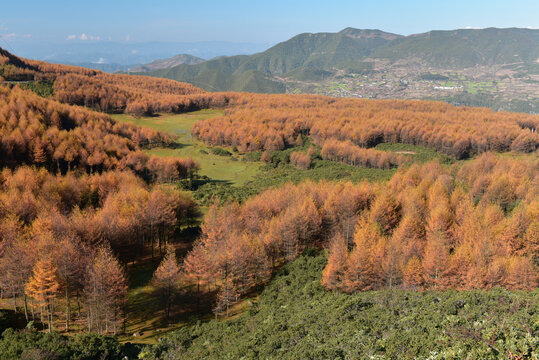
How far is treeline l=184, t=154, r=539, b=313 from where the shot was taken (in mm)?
37438

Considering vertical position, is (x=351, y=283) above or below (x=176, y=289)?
above

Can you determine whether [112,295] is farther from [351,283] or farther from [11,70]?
[11,70]

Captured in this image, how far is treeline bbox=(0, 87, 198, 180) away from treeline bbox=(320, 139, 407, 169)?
65982 mm

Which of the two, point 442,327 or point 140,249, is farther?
point 140,249

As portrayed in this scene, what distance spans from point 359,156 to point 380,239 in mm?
89460

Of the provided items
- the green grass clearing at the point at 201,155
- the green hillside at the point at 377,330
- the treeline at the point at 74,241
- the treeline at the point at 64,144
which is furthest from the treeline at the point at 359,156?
the green hillside at the point at 377,330

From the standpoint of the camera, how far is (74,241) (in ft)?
130

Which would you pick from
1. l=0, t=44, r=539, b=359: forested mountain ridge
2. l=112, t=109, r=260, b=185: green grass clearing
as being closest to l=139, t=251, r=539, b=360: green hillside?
l=0, t=44, r=539, b=359: forested mountain ridge

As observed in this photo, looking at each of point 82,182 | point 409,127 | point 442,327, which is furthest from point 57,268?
point 409,127

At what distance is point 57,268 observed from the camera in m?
34.2

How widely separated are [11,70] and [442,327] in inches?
9291

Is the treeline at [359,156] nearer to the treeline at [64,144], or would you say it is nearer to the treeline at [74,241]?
the treeline at [64,144]

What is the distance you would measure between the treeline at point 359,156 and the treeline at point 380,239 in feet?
180

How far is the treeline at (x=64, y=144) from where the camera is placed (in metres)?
79.0
